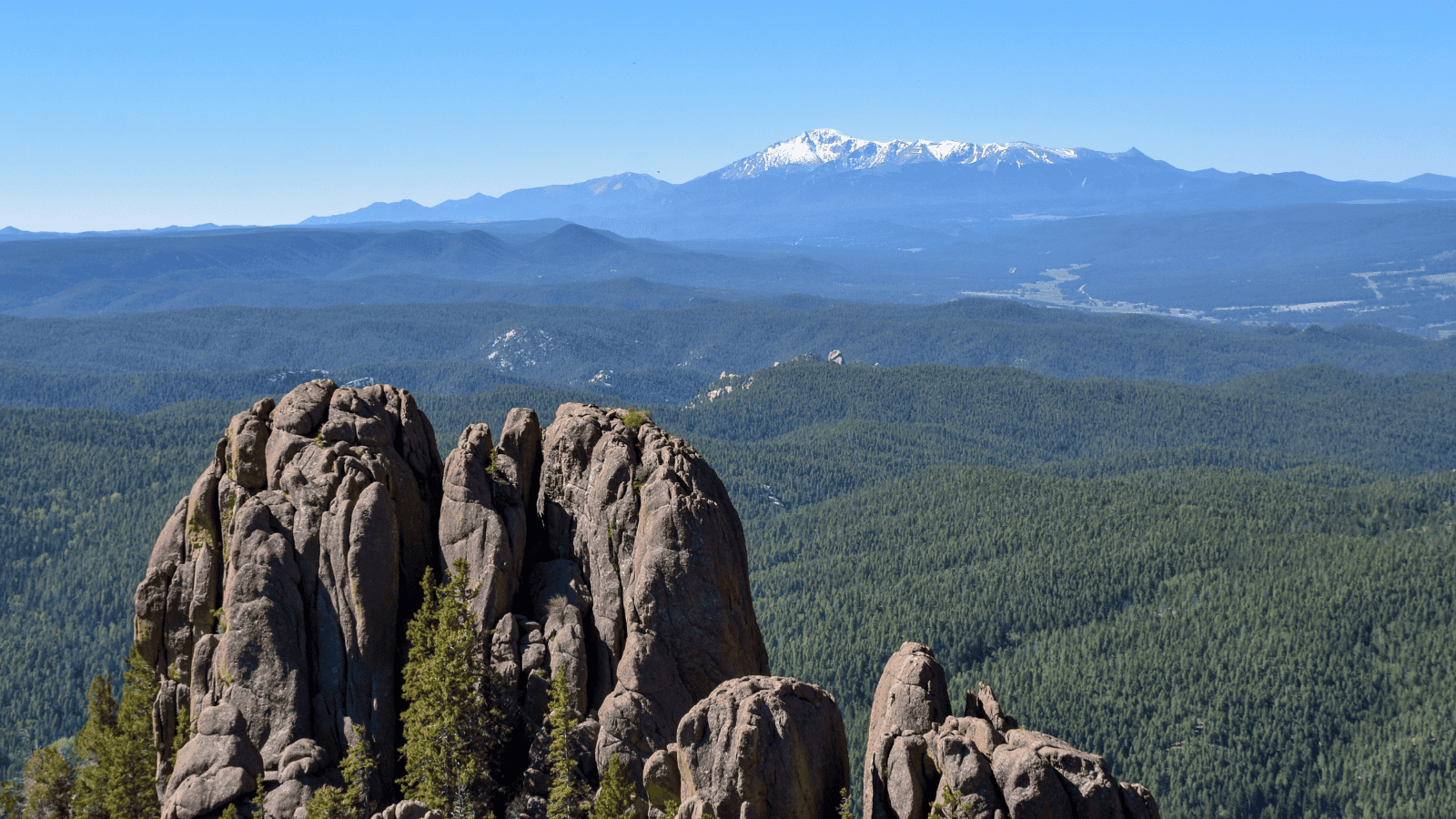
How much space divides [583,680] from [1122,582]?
153 metres

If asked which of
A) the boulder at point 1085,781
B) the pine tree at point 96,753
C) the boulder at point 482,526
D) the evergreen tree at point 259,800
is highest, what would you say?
the boulder at point 482,526

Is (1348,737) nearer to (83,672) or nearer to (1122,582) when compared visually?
(1122,582)

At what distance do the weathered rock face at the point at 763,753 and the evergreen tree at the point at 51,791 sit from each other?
32529 millimetres

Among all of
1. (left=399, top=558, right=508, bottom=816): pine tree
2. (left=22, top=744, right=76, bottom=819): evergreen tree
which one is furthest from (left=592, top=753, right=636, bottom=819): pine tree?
(left=22, top=744, right=76, bottom=819): evergreen tree

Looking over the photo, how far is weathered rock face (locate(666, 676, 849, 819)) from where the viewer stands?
33531 millimetres

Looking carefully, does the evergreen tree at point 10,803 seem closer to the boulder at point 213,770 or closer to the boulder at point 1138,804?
the boulder at point 213,770

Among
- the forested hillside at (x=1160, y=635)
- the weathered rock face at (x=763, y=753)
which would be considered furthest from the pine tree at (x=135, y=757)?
the forested hillside at (x=1160, y=635)

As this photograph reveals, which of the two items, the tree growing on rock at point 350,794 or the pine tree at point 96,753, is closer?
the tree growing on rock at point 350,794

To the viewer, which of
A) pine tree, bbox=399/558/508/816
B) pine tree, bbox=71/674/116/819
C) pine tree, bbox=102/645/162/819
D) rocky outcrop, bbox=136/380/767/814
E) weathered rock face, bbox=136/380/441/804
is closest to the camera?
pine tree, bbox=399/558/508/816

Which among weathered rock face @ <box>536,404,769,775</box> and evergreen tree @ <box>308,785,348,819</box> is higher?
weathered rock face @ <box>536,404,769,775</box>

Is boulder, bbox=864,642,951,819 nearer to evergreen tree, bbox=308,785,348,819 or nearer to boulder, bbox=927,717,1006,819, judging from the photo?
boulder, bbox=927,717,1006,819

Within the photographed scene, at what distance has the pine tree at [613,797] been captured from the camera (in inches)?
1416

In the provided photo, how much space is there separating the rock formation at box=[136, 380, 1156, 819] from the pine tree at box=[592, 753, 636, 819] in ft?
3.47

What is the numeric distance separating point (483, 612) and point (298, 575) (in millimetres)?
8116
